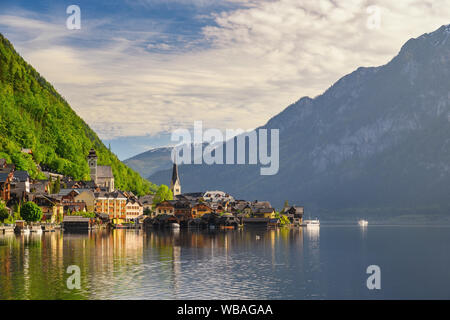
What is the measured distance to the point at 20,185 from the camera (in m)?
182

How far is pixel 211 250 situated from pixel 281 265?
→ 91.2 feet

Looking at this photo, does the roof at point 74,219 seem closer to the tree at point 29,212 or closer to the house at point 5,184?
the house at point 5,184

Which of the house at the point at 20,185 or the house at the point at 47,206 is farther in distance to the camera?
the house at the point at 47,206

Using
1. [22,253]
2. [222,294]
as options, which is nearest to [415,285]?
[222,294]

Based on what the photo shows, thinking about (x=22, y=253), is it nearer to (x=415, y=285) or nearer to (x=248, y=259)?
(x=248, y=259)

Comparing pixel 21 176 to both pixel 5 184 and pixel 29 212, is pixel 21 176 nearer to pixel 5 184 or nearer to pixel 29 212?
pixel 5 184

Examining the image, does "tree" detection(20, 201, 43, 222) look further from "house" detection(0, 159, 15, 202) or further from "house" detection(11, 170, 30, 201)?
"house" detection(11, 170, 30, 201)

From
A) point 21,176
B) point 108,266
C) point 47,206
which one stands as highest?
point 21,176

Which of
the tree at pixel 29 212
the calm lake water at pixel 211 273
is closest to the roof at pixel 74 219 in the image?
the tree at pixel 29 212

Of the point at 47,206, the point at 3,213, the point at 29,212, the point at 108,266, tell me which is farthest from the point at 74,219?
the point at 108,266

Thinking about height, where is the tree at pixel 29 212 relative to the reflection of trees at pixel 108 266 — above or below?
above

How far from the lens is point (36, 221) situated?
553 feet

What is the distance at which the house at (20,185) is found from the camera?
587 ft
